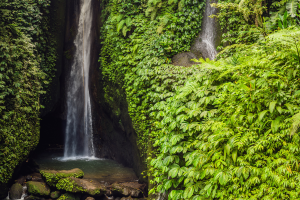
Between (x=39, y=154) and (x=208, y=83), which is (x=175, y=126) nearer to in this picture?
(x=208, y=83)

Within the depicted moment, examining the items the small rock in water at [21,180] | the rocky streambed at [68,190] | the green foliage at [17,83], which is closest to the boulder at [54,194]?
the rocky streambed at [68,190]

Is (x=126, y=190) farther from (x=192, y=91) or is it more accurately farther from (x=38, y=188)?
(x=192, y=91)

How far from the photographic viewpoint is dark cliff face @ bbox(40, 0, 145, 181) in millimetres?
9969

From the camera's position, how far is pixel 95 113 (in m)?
11.8

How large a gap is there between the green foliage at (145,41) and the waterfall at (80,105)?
441 cm

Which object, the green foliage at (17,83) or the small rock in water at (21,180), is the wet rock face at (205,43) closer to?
the green foliage at (17,83)

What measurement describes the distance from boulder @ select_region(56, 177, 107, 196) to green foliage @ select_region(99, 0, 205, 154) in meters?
1.78

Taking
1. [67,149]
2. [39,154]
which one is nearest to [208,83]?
[67,149]

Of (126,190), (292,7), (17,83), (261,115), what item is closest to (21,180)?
(17,83)

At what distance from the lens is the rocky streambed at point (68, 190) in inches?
248

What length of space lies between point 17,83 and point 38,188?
3.37 meters

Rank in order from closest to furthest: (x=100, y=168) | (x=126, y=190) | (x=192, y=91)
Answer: (x=192, y=91) < (x=126, y=190) < (x=100, y=168)

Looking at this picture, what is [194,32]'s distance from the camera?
7254mm

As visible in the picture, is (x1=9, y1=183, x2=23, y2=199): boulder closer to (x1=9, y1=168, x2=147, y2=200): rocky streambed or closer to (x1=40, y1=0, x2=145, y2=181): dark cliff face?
(x1=9, y1=168, x2=147, y2=200): rocky streambed
